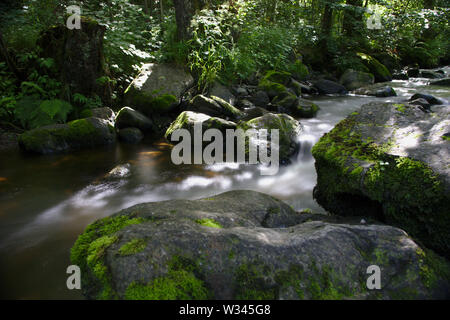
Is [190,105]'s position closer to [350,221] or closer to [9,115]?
[9,115]

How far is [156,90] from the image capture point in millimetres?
7926

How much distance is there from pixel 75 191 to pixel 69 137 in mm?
2011

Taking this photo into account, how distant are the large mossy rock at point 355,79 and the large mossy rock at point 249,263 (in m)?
12.0

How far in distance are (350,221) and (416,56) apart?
20.2 meters

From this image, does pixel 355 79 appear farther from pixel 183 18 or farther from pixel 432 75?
pixel 183 18

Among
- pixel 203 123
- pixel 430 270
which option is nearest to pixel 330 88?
pixel 203 123

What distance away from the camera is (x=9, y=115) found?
6.75m

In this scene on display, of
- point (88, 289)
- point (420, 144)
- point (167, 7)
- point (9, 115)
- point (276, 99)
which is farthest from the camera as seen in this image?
point (167, 7)

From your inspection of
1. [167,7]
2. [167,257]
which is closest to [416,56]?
[167,7]

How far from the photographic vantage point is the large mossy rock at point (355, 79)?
12688 millimetres

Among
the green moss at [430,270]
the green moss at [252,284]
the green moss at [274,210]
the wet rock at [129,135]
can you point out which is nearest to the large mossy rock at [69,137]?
the wet rock at [129,135]

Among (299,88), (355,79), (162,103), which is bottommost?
(162,103)

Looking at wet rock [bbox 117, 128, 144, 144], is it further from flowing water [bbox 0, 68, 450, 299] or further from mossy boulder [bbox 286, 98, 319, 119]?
mossy boulder [bbox 286, 98, 319, 119]

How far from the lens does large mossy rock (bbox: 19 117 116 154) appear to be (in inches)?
232
